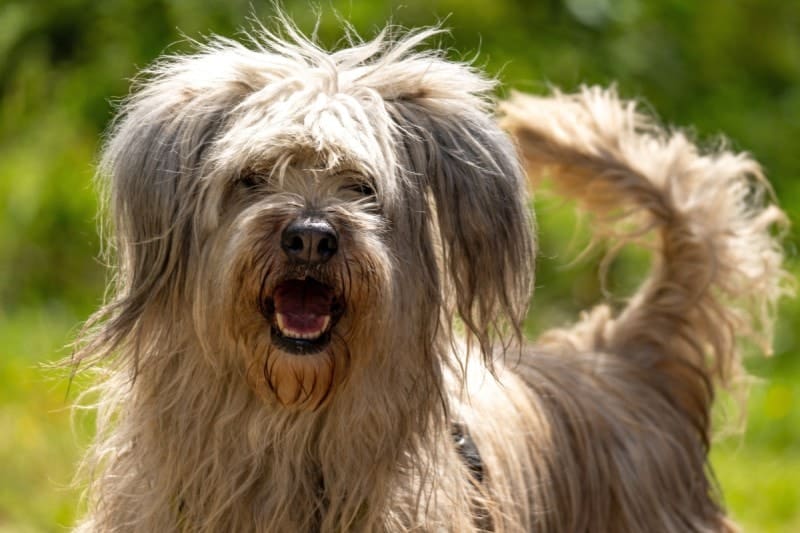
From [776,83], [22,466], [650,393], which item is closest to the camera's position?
[650,393]

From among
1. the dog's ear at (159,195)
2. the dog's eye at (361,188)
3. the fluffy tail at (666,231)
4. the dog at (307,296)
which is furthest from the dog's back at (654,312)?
the dog's ear at (159,195)

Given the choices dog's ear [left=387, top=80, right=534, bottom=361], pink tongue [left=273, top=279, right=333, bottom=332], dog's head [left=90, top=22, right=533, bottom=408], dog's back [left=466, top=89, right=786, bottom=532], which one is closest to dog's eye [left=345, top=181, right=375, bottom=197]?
dog's head [left=90, top=22, right=533, bottom=408]

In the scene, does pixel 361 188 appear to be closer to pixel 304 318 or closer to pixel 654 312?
pixel 304 318

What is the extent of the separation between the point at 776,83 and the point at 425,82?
7376mm

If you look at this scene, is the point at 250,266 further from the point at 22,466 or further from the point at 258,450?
the point at 22,466

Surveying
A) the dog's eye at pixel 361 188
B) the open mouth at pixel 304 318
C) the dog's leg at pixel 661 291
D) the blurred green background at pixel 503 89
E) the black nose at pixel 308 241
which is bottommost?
the open mouth at pixel 304 318

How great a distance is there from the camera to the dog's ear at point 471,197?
361 cm

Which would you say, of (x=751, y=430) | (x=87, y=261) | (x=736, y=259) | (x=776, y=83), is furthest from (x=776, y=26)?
(x=736, y=259)

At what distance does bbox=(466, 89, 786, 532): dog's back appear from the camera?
173 inches

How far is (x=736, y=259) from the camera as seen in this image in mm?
4766

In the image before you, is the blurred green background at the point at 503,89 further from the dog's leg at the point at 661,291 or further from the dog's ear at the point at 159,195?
the dog's ear at the point at 159,195

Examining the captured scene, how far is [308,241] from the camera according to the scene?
3.28 meters

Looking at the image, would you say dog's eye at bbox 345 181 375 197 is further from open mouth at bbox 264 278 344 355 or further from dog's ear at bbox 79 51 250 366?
dog's ear at bbox 79 51 250 366

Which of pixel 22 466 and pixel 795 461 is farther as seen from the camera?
pixel 795 461
